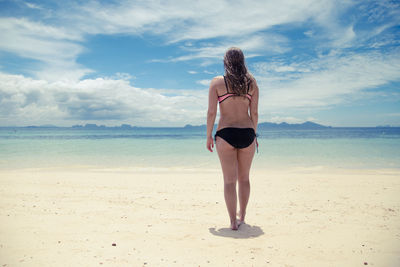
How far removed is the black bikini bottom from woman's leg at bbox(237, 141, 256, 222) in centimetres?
10

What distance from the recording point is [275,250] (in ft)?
10.3

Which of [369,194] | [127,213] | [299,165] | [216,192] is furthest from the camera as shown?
[299,165]

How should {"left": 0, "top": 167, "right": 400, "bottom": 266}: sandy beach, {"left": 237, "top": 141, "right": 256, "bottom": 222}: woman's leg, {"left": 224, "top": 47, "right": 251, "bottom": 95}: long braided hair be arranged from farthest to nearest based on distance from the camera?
{"left": 237, "top": 141, "right": 256, "bottom": 222}: woman's leg → {"left": 224, "top": 47, "right": 251, "bottom": 95}: long braided hair → {"left": 0, "top": 167, "right": 400, "bottom": 266}: sandy beach

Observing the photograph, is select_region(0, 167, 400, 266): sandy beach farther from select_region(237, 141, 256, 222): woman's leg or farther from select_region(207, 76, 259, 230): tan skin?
select_region(207, 76, 259, 230): tan skin

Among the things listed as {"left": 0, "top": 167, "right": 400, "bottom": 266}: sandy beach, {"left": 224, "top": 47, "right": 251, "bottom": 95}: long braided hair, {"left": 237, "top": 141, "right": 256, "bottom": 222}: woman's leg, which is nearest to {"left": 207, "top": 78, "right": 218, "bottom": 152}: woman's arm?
{"left": 224, "top": 47, "right": 251, "bottom": 95}: long braided hair

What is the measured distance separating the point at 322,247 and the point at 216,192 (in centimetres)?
369

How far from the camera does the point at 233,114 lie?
3.75 meters

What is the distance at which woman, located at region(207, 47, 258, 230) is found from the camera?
145 inches

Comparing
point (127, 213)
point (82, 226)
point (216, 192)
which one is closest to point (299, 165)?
point (216, 192)

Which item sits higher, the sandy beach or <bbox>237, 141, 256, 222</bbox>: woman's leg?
<bbox>237, 141, 256, 222</bbox>: woman's leg

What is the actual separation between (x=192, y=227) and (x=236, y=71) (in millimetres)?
2343

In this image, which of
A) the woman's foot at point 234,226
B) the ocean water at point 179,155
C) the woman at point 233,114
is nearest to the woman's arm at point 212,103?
the woman at point 233,114

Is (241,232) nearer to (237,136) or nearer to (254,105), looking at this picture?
(237,136)

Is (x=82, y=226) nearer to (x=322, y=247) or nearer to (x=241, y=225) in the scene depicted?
(x=241, y=225)
